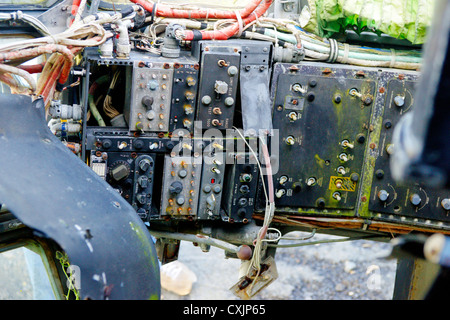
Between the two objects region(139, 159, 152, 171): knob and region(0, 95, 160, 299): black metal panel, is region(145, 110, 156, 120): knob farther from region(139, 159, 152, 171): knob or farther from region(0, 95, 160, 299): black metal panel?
region(0, 95, 160, 299): black metal panel

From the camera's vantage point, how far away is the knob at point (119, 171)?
10.6 feet

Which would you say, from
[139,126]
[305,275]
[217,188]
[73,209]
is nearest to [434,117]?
[73,209]

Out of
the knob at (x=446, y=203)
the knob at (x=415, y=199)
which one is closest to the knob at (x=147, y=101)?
the knob at (x=415, y=199)

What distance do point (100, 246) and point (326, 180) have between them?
1763 millimetres

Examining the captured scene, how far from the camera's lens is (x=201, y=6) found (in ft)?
12.3

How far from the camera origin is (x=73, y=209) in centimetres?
216

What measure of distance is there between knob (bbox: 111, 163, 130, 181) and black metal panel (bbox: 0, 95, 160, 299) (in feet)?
2.07

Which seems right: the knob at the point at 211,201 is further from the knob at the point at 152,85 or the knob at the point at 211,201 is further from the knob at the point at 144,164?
the knob at the point at 152,85

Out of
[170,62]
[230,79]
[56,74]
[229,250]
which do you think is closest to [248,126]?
[230,79]

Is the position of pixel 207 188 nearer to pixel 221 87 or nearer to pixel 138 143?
pixel 138 143

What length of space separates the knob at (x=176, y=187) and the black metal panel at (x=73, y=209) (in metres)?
0.85

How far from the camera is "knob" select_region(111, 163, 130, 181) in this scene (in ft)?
10.6

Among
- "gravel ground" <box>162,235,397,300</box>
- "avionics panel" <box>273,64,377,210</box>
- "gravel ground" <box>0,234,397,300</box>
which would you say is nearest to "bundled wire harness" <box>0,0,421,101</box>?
"avionics panel" <box>273,64,377,210</box>

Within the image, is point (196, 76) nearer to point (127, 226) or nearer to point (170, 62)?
point (170, 62)
